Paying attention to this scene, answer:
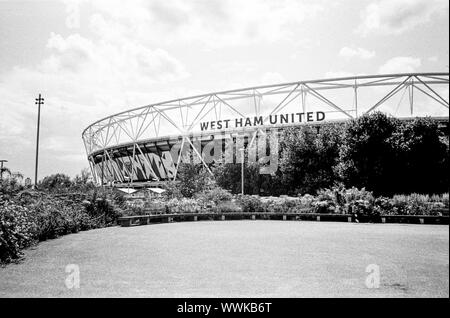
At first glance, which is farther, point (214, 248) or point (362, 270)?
point (214, 248)

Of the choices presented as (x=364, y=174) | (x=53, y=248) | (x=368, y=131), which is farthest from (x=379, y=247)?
(x=368, y=131)

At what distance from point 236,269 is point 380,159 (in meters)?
25.0

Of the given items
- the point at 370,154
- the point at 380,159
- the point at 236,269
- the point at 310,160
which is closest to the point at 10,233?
the point at 236,269

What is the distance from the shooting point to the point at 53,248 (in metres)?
11.4

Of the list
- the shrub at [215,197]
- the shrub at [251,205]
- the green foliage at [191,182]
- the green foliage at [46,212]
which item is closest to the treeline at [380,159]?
the shrub at [251,205]

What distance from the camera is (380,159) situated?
95.1 ft

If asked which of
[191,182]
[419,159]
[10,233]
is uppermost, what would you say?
[419,159]

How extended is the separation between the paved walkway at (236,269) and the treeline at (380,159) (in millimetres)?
18068

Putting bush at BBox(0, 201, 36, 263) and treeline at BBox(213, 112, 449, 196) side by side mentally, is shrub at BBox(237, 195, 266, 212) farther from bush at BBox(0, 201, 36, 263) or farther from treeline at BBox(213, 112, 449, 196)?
bush at BBox(0, 201, 36, 263)

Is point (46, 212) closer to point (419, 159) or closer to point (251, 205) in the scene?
point (251, 205)

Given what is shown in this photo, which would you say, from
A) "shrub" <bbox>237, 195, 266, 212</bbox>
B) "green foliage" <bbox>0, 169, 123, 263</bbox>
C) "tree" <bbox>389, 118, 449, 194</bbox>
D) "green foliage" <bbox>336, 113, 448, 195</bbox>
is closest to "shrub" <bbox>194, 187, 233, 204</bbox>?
"shrub" <bbox>237, 195, 266, 212</bbox>

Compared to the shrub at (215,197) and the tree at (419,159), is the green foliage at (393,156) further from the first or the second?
the shrub at (215,197)
